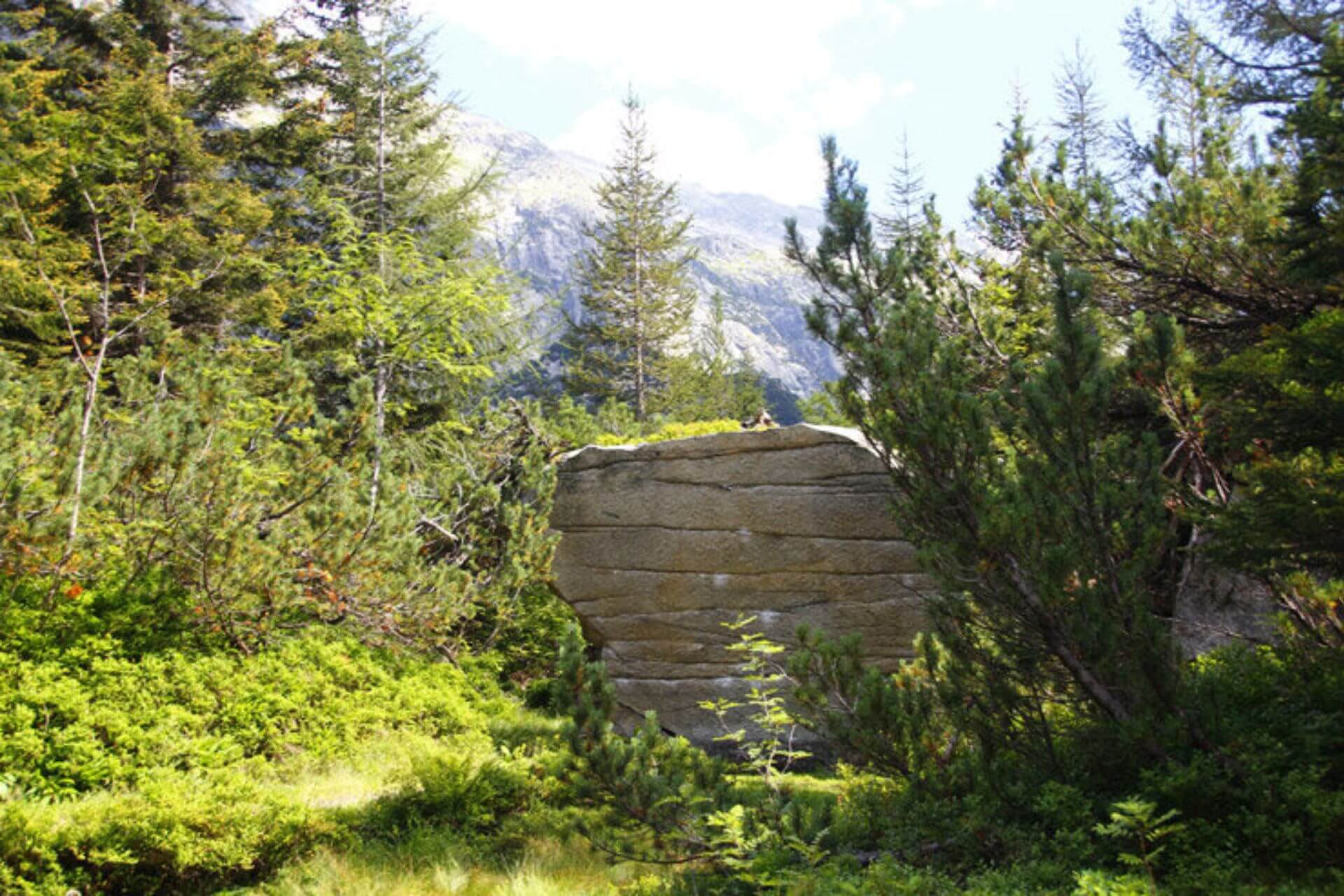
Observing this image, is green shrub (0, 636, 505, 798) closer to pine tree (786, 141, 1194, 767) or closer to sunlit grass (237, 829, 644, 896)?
sunlit grass (237, 829, 644, 896)

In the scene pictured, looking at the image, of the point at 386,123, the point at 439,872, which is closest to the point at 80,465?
the point at 439,872

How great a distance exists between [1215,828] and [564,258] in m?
172

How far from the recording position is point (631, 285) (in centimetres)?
2572

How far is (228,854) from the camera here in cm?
468

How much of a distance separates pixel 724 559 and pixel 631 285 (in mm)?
18557

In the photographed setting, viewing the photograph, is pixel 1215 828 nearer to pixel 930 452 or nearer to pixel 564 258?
pixel 930 452

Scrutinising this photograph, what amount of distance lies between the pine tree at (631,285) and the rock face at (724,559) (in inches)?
616

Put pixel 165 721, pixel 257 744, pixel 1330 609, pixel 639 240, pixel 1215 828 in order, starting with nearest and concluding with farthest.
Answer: pixel 1215 828 < pixel 1330 609 < pixel 165 721 < pixel 257 744 < pixel 639 240

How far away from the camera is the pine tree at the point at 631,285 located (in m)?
25.0

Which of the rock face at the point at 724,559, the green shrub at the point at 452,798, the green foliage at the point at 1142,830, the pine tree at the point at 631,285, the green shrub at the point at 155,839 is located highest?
the pine tree at the point at 631,285

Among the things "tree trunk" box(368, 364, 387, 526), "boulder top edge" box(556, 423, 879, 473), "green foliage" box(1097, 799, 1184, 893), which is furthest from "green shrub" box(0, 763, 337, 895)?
"boulder top edge" box(556, 423, 879, 473)

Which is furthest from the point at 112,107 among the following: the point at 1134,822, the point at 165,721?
the point at 1134,822

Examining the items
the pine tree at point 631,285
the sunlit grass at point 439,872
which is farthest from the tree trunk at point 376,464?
the pine tree at point 631,285

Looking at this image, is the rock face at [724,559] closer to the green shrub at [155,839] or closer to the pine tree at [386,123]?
the green shrub at [155,839]
